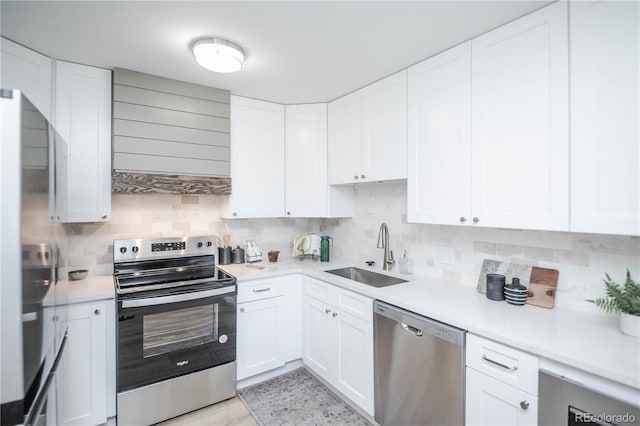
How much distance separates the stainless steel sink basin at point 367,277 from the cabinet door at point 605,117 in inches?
49.9

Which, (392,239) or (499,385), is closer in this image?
(499,385)

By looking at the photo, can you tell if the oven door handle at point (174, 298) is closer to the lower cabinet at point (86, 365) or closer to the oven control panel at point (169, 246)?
the lower cabinet at point (86, 365)

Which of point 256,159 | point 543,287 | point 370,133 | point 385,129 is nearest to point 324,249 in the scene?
point 256,159

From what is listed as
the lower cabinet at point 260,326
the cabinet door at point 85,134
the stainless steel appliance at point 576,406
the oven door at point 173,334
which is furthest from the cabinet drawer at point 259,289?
the stainless steel appliance at point 576,406

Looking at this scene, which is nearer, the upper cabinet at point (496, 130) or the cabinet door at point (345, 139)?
the upper cabinet at point (496, 130)

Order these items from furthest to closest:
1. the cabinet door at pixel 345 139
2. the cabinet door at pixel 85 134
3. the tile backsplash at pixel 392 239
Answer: the cabinet door at pixel 345 139, the cabinet door at pixel 85 134, the tile backsplash at pixel 392 239

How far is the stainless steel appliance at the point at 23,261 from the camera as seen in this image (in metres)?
0.86

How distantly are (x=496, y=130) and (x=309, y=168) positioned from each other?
5.42ft

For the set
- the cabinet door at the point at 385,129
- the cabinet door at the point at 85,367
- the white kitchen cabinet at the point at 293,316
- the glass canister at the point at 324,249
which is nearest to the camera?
the cabinet door at the point at 85,367

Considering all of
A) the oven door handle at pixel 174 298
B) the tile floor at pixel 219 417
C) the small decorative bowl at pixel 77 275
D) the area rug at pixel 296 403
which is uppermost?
the small decorative bowl at pixel 77 275

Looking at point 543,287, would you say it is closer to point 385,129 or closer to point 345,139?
point 385,129

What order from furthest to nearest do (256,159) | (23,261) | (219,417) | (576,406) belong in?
1. (256,159)
2. (219,417)
3. (576,406)
4. (23,261)

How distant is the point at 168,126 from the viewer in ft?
7.91

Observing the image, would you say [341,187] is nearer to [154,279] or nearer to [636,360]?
[154,279]
